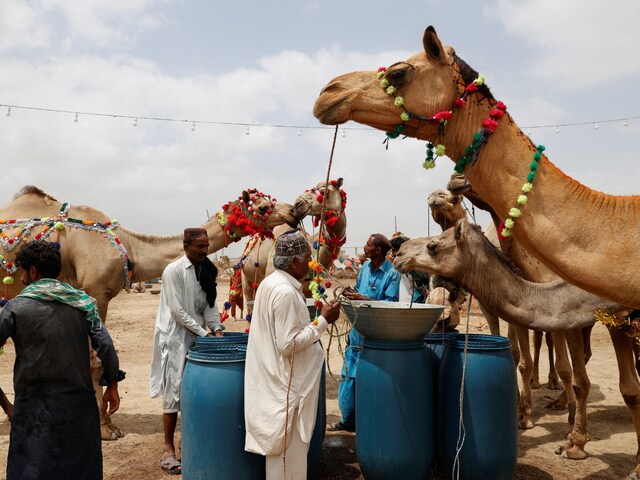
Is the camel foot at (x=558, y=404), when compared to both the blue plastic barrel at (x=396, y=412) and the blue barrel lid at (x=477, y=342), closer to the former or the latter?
the blue barrel lid at (x=477, y=342)

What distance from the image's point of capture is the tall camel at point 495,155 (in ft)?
9.30

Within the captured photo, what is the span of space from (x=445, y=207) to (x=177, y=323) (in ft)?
12.5

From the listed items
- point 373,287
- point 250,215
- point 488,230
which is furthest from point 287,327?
point 488,230

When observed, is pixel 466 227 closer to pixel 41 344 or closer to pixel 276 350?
pixel 276 350

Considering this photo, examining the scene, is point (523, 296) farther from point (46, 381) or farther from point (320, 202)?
point (46, 381)

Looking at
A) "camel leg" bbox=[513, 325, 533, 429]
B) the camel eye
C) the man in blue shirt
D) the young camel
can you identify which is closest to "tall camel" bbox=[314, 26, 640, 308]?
the camel eye

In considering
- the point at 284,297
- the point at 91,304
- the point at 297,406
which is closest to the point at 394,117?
the point at 284,297

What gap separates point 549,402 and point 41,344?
658 centimetres

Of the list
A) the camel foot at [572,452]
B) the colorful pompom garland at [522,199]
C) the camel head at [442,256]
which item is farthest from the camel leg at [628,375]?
the colorful pompom garland at [522,199]

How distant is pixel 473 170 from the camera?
121 inches

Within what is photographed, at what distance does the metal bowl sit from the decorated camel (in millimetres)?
3819

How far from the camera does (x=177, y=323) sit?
4918 millimetres

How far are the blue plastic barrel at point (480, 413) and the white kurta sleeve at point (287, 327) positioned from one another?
1408 mm

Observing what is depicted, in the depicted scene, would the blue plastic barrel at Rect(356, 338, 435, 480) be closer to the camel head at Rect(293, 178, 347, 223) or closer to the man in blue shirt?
the man in blue shirt
